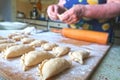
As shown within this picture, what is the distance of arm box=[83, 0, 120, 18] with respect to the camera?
0.83 metres

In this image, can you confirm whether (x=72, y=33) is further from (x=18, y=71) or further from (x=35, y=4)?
(x=35, y=4)

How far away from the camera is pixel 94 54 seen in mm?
739

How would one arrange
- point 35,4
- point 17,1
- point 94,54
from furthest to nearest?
point 35,4 → point 17,1 → point 94,54

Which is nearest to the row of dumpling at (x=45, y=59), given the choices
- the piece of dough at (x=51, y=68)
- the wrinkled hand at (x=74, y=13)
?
the piece of dough at (x=51, y=68)

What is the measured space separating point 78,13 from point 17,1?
262 centimetres

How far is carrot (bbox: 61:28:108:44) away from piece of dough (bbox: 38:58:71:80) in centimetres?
48

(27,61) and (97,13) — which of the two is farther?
(97,13)

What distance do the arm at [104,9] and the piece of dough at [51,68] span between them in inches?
16.9

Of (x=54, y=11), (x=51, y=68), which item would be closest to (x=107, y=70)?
(x=51, y=68)

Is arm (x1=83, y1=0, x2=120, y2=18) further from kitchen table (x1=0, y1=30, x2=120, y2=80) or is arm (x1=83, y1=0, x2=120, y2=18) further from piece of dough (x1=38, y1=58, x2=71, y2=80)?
piece of dough (x1=38, y1=58, x2=71, y2=80)

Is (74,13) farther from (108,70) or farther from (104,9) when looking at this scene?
(108,70)

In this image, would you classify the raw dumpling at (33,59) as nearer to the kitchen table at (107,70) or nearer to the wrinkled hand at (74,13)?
the kitchen table at (107,70)

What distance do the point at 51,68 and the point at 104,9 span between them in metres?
0.54

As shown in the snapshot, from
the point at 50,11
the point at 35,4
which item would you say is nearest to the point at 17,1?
the point at 35,4
